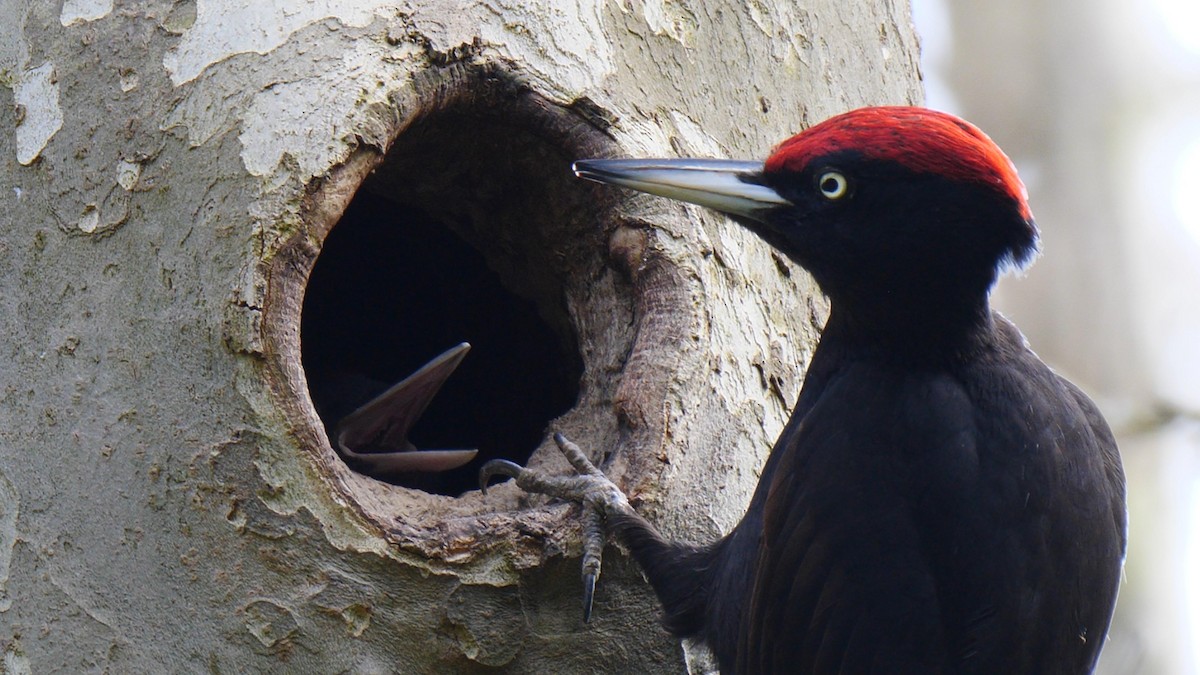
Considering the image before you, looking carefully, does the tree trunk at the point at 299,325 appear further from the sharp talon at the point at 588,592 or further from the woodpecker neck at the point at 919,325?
the woodpecker neck at the point at 919,325

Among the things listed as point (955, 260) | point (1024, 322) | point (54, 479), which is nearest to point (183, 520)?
point (54, 479)

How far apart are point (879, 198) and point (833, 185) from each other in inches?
3.4

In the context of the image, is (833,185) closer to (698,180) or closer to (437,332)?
(698,180)

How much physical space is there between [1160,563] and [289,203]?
17.7 feet

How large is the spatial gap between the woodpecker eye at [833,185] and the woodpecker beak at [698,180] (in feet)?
0.24

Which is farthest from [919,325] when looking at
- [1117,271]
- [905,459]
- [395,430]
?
[1117,271]

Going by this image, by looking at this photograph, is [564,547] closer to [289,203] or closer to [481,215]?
[289,203]

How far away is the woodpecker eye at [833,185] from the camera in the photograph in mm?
2209

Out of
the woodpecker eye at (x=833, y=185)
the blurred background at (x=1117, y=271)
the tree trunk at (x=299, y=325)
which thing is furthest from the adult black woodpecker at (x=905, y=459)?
the blurred background at (x=1117, y=271)

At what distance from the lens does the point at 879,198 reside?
7.18ft

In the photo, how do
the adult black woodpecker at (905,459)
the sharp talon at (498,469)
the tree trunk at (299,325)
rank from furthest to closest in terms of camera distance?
the sharp talon at (498,469), the adult black woodpecker at (905,459), the tree trunk at (299,325)

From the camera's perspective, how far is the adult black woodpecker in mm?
2193

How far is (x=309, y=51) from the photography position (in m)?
2.29

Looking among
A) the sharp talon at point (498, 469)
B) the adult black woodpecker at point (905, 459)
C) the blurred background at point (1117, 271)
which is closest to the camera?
the adult black woodpecker at point (905, 459)
